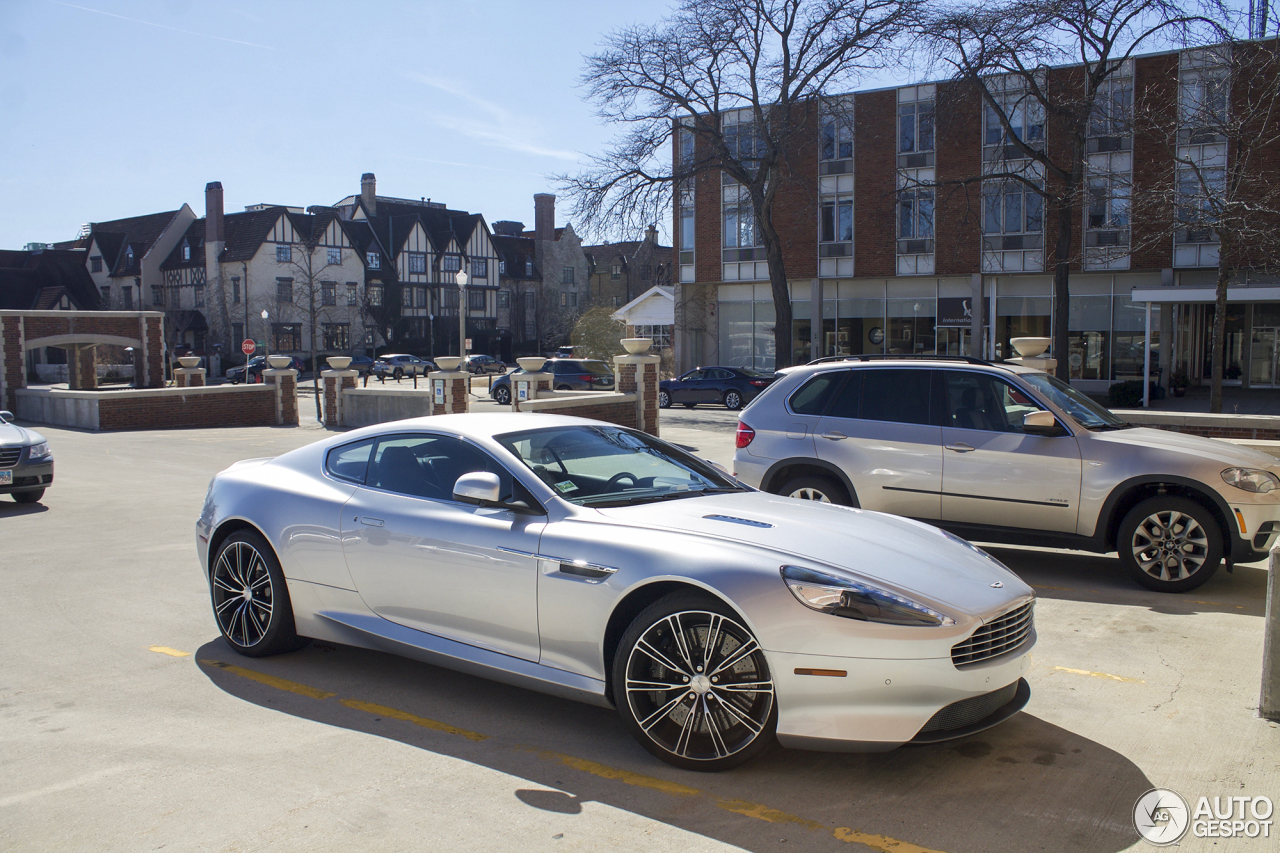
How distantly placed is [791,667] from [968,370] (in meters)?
5.04

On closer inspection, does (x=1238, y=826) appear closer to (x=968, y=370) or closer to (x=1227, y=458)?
(x=1227, y=458)

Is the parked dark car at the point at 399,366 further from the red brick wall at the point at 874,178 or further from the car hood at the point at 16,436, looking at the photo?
the car hood at the point at 16,436

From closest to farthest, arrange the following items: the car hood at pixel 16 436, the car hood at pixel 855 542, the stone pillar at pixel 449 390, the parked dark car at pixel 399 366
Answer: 1. the car hood at pixel 855 542
2. the car hood at pixel 16 436
3. the stone pillar at pixel 449 390
4. the parked dark car at pixel 399 366

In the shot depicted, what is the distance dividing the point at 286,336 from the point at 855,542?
64.5 m

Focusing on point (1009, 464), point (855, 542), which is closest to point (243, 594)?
point (855, 542)

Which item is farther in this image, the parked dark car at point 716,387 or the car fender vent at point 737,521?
the parked dark car at point 716,387

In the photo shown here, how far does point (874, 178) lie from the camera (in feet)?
134

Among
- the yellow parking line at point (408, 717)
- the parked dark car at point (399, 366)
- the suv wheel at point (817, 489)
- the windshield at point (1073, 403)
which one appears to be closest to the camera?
the yellow parking line at point (408, 717)

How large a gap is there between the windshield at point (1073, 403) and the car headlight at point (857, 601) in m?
4.48

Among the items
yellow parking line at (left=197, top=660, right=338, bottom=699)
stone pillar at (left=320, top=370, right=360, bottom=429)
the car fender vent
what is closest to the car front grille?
the car fender vent

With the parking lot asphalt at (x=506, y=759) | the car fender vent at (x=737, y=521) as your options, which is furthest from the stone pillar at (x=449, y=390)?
the car fender vent at (x=737, y=521)

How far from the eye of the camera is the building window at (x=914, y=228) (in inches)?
1545

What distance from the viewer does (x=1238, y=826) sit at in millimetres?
3602

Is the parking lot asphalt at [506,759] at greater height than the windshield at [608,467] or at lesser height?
lesser
